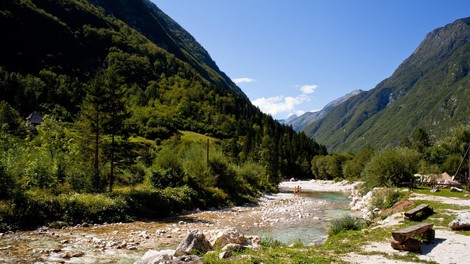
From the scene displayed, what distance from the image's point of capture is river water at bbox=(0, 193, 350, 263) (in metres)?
16.8

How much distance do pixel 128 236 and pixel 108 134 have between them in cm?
1748

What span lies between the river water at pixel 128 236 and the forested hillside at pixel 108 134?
3.00 metres

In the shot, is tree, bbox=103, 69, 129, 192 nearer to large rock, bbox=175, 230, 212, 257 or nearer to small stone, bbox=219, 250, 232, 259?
large rock, bbox=175, 230, 212, 257

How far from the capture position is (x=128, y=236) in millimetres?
22516

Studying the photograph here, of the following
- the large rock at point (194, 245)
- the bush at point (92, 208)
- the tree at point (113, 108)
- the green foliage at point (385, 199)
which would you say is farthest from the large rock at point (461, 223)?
the tree at point (113, 108)

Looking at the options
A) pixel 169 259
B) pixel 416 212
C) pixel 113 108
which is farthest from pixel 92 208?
pixel 416 212

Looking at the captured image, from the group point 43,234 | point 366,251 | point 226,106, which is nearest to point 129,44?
point 226,106

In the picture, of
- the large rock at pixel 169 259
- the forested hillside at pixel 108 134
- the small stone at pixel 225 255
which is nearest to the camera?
the large rock at pixel 169 259

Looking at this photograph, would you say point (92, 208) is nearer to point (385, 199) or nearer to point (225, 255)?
point (225, 255)

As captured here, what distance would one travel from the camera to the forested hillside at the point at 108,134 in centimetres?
2998

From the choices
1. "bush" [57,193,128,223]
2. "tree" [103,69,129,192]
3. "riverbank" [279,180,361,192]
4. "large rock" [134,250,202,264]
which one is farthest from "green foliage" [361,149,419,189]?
"large rock" [134,250,202,264]

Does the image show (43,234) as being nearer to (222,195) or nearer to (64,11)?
(222,195)

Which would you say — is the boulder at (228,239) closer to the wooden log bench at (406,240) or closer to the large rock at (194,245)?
the large rock at (194,245)

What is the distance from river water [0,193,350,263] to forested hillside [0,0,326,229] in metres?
3.00
